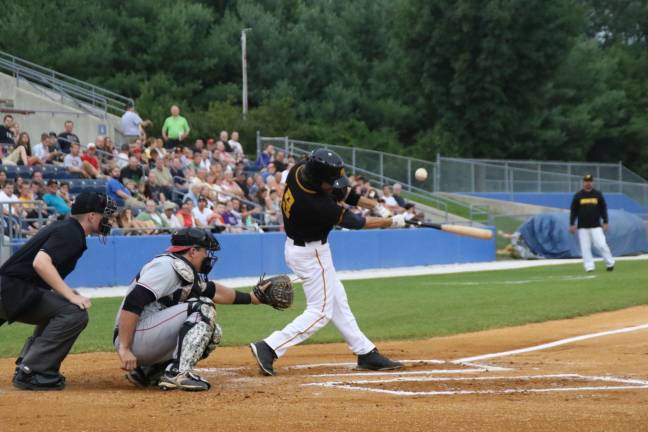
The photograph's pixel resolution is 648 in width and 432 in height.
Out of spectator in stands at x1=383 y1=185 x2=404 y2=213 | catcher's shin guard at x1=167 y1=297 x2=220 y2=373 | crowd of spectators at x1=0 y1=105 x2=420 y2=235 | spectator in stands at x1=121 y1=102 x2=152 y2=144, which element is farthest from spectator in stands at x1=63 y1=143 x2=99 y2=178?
catcher's shin guard at x1=167 y1=297 x2=220 y2=373

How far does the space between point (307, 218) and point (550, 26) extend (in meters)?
43.0

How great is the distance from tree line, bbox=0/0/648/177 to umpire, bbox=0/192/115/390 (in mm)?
30352

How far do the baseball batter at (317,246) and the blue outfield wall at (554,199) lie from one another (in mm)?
31821

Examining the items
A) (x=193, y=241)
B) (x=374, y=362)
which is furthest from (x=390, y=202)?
(x=193, y=241)

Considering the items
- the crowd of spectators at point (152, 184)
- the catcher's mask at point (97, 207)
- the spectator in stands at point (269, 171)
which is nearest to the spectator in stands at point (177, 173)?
the crowd of spectators at point (152, 184)

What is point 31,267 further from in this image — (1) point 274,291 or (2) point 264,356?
(2) point 264,356

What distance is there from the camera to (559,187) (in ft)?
147

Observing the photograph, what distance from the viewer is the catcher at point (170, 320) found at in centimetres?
828

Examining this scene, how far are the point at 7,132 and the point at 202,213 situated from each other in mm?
5336

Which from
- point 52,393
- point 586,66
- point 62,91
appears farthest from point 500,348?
point 586,66

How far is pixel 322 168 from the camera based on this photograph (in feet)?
30.4

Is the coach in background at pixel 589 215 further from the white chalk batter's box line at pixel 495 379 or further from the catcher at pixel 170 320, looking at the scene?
the catcher at pixel 170 320

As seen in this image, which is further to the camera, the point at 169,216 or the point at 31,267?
the point at 169,216

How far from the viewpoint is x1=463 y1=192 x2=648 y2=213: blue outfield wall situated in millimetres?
42188
